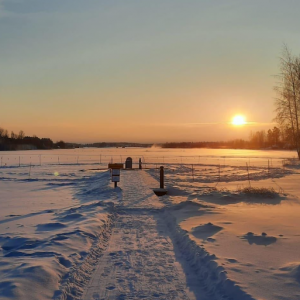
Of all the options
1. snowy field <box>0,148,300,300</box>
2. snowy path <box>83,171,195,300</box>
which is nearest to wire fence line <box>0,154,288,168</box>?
snowy field <box>0,148,300,300</box>

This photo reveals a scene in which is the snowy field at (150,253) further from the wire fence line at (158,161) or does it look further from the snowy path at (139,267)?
the wire fence line at (158,161)

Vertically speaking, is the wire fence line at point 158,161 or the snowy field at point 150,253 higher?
the snowy field at point 150,253

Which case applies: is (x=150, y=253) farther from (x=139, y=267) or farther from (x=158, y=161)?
(x=158, y=161)

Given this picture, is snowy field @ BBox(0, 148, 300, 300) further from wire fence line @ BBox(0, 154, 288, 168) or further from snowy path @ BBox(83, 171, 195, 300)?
wire fence line @ BBox(0, 154, 288, 168)

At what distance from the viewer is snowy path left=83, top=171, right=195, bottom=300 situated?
419cm

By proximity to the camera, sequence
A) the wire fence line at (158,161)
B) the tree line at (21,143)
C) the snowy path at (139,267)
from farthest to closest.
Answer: the tree line at (21,143), the wire fence line at (158,161), the snowy path at (139,267)

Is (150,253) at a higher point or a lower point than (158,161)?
higher

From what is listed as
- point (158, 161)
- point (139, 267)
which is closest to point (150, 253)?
point (139, 267)

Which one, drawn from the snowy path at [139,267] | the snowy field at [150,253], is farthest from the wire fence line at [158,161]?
the snowy path at [139,267]

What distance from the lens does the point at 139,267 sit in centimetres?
511

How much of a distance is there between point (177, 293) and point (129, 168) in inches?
1165

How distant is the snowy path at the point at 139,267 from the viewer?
4188 mm

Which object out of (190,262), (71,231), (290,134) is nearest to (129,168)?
(290,134)

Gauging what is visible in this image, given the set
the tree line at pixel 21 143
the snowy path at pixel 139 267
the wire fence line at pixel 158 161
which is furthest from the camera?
the tree line at pixel 21 143
